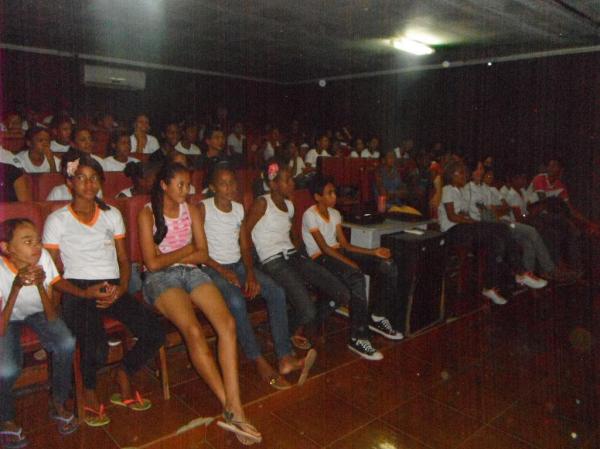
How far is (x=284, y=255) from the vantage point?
3.33 m

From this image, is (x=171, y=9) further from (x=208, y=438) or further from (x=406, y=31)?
(x=208, y=438)

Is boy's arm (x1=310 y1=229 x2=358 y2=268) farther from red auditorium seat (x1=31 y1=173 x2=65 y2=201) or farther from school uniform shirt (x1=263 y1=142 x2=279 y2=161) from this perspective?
school uniform shirt (x1=263 y1=142 x2=279 y2=161)

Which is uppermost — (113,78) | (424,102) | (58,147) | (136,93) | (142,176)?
(113,78)

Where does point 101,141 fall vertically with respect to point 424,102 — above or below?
below

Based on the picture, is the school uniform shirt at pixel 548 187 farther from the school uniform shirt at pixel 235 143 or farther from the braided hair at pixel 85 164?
the braided hair at pixel 85 164

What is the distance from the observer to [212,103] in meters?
12.1

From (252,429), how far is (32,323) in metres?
1.16

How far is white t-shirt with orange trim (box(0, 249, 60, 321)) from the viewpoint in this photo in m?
2.25

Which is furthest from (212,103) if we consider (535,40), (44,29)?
(535,40)

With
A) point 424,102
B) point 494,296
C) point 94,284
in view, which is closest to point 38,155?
point 94,284

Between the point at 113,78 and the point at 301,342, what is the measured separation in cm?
852

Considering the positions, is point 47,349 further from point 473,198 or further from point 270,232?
point 473,198

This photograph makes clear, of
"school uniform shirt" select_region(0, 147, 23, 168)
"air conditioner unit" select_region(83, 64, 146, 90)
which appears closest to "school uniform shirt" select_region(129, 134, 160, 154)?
"school uniform shirt" select_region(0, 147, 23, 168)

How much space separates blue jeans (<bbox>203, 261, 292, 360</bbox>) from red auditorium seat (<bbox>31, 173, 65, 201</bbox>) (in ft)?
4.74
